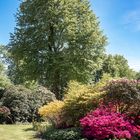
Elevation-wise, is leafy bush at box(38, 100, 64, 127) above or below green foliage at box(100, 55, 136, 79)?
below

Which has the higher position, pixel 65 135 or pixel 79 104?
pixel 79 104

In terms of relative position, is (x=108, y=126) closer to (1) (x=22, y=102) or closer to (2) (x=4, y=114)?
(2) (x=4, y=114)

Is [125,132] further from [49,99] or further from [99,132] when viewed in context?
[49,99]

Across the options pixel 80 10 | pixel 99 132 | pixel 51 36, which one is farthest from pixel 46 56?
pixel 99 132

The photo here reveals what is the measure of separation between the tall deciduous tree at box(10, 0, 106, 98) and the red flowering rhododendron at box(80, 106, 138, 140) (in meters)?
17.6

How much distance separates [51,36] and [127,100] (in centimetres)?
1959

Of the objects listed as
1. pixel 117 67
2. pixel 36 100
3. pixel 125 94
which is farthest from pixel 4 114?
pixel 117 67

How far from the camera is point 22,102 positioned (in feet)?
87.9

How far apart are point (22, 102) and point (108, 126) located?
12.5 meters

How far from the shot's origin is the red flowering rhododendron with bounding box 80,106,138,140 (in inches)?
589

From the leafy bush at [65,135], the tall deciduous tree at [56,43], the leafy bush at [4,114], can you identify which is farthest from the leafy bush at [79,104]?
the tall deciduous tree at [56,43]

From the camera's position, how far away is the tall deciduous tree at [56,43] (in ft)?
113

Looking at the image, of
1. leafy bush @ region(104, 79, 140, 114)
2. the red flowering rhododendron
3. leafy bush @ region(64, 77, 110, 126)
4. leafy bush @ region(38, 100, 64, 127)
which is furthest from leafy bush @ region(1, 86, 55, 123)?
the red flowering rhododendron

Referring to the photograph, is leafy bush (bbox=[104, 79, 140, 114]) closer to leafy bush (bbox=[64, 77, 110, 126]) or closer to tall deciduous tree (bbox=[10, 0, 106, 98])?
leafy bush (bbox=[64, 77, 110, 126])
